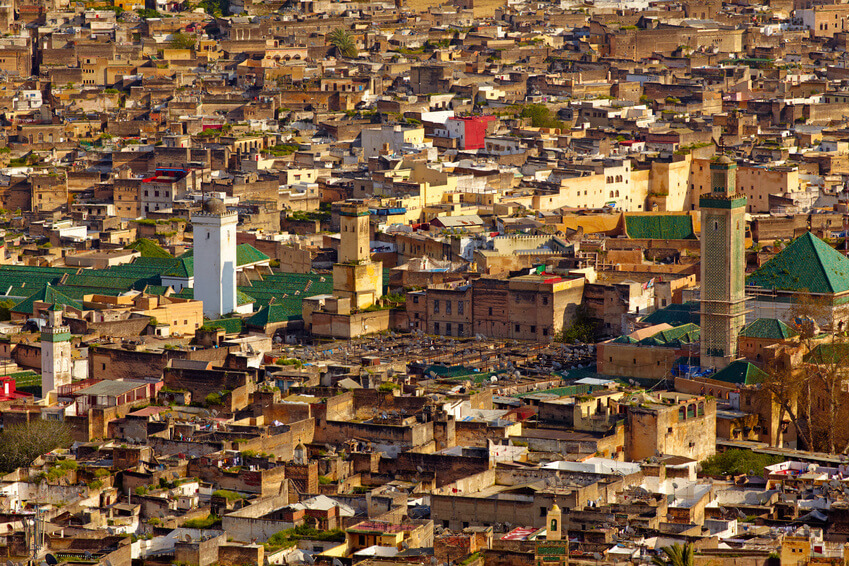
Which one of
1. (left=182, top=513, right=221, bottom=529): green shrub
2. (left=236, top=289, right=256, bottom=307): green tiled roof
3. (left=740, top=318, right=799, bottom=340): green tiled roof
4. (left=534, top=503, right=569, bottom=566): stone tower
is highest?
(left=740, top=318, right=799, bottom=340): green tiled roof

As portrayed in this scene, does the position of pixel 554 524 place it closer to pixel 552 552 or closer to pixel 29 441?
pixel 552 552

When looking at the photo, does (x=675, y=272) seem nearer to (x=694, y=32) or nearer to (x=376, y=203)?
(x=376, y=203)

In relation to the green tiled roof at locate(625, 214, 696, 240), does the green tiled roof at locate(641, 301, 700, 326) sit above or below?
below

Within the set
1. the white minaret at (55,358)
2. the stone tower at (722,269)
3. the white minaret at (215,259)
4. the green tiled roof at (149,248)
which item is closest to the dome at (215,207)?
the white minaret at (215,259)

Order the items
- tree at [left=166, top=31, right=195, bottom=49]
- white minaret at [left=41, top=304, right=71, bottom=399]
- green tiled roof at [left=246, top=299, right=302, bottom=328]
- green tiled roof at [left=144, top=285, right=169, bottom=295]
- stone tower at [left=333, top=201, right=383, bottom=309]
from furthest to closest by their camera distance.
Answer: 1. tree at [left=166, top=31, right=195, bottom=49]
2. green tiled roof at [left=144, top=285, right=169, bottom=295]
3. stone tower at [left=333, top=201, right=383, bottom=309]
4. green tiled roof at [left=246, top=299, right=302, bottom=328]
5. white minaret at [left=41, top=304, right=71, bottom=399]

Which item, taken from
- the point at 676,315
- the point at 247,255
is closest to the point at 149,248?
the point at 247,255

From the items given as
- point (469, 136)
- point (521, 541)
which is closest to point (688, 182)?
point (469, 136)

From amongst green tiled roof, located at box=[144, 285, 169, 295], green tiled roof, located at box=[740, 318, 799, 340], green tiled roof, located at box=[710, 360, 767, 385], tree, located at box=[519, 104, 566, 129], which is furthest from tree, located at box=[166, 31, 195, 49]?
green tiled roof, located at box=[710, 360, 767, 385]

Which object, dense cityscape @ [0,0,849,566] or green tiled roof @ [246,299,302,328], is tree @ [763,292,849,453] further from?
green tiled roof @ [246,299,302,328]
